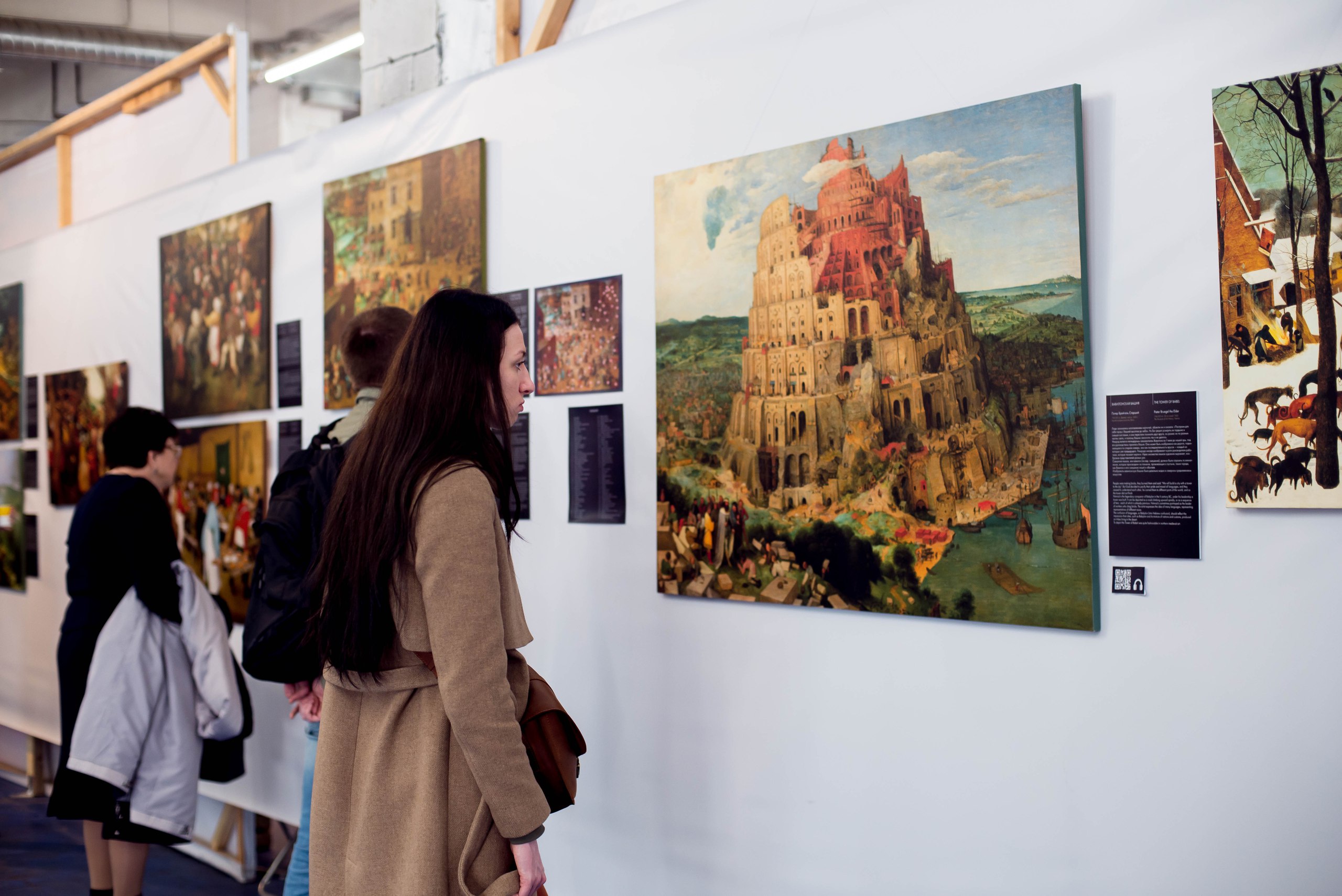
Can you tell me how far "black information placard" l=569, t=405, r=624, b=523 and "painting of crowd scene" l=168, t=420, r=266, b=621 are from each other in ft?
6.06

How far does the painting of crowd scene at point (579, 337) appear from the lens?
3.15 meters

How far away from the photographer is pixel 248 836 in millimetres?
4488

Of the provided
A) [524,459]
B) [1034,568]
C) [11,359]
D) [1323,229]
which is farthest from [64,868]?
[1323,229]

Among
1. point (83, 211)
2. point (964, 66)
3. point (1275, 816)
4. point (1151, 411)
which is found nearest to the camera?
point (1275, 816)

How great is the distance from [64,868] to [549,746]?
392 cm

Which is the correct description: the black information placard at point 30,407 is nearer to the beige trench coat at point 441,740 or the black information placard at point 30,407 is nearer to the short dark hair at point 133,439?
the short dark hair at point 133,439

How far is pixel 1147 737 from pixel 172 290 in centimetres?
465

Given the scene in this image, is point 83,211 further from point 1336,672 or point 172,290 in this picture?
point 1336,672

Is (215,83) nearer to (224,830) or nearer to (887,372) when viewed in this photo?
(224,830)

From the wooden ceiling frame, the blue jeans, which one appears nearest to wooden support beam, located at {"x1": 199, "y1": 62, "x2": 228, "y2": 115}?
the wooden ceiling frame

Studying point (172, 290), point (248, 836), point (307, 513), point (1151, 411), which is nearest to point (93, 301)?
point (172, 290)

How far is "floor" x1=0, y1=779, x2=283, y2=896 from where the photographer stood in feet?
14.1

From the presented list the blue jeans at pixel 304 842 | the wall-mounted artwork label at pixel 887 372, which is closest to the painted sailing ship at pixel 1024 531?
the wall-mounted artwork label at pixel 887 372

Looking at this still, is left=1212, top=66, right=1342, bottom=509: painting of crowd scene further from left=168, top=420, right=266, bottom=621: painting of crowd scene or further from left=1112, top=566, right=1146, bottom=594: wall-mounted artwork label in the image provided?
left=168, top=420, right=266, bottom=621: painting of crowd scene
